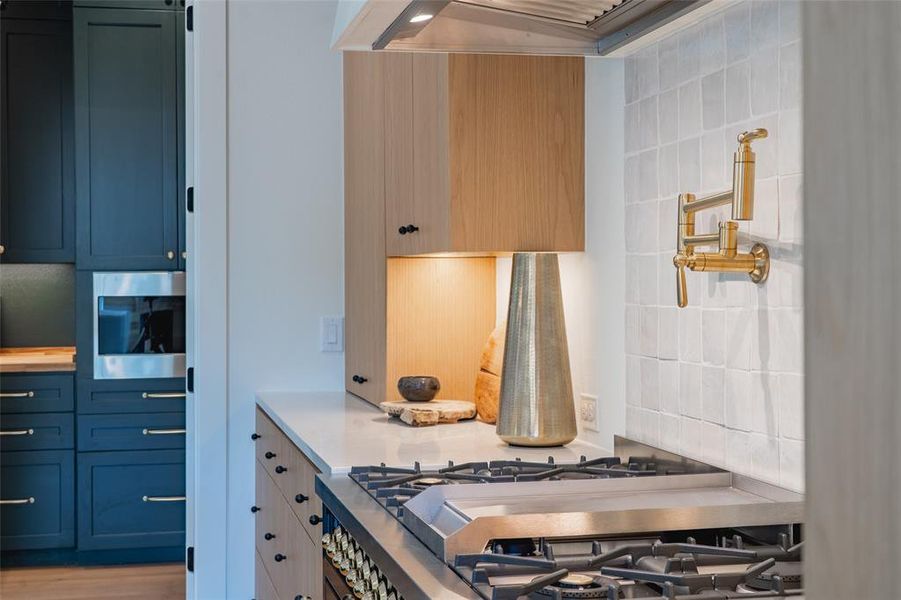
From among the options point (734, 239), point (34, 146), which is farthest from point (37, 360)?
point (734, 239)

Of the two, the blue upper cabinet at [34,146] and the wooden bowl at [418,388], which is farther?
the blue upper cabinet at [34,146]

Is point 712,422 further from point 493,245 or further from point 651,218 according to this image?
point 493,245

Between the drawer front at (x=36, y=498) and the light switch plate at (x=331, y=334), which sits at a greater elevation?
the light switch plate at (x=331, y=334)

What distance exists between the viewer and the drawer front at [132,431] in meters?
A: 4.80

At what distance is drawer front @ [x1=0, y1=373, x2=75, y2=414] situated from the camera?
4.78 metres

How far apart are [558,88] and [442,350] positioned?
0.91 m

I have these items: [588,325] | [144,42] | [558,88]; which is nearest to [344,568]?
[588,325]

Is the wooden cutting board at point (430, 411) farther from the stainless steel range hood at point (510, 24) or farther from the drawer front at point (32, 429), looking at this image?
the drawer front at point (32, 429)

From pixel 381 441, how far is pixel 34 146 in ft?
11.3

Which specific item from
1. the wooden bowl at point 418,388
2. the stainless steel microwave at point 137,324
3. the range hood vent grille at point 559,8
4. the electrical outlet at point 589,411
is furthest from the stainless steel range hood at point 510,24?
the stainless steel microwave at point 137,324

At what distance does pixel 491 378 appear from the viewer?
267 centimetres

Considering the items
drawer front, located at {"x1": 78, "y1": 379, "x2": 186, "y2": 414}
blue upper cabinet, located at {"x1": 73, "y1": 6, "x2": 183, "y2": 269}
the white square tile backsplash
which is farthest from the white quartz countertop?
blue upper cabinet, located at {"x1": 73, "y1": 6, "x2": 183, "y2": 269}

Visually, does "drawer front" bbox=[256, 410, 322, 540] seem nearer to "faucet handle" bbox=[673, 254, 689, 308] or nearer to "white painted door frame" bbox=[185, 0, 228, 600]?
"white painted door frame" bbox=[185, 0, 228, 600]

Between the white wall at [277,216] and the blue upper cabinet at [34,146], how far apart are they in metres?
1.86
